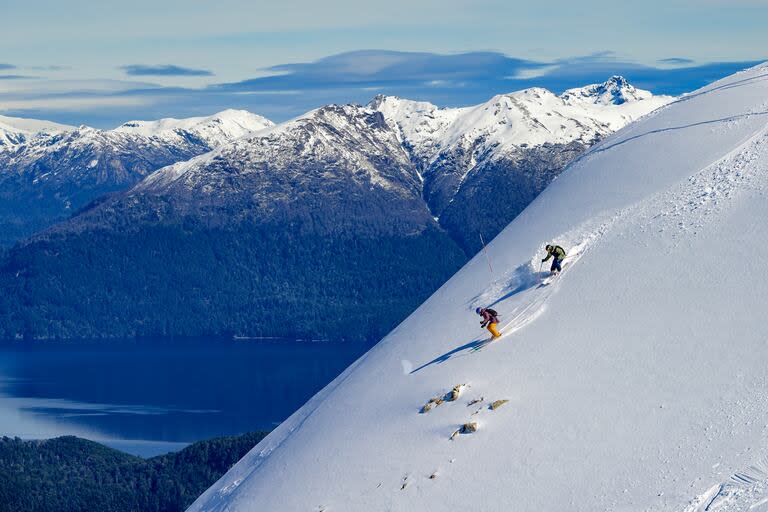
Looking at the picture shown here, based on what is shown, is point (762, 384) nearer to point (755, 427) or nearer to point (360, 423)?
Result: point (755, 427)

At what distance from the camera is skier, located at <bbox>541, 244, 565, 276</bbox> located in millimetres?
32688

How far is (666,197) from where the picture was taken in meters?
34.2

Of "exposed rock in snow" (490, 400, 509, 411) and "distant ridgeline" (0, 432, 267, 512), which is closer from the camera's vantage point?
"exposed rock in snow" (490, 400, 509, 411)

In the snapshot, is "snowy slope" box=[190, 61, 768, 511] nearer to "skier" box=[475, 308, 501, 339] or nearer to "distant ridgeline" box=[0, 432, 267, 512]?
"skier" box=[475, 308, 501, 339]

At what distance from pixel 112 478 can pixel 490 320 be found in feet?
461

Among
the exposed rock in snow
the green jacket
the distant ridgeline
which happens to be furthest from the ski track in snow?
the distant ridgeline

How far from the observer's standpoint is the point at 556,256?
3269cm

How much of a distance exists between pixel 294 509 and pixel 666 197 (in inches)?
515

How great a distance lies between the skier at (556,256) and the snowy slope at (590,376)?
0.44 metres

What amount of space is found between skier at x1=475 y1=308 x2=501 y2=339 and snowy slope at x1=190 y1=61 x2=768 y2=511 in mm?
319

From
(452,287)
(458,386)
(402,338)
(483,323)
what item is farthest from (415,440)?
(452,287)

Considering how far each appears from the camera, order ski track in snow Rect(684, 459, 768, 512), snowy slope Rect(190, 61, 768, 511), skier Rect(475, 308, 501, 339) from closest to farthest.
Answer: ski track in snow Rect(684, 459, 768, 512), snowy slope Rect(190, 61, 768, 511), skier Rect(475, 308, 501, 339)

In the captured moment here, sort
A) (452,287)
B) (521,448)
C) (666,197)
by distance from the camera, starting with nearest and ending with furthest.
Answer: (521,448)
(666,197)
(452,287)

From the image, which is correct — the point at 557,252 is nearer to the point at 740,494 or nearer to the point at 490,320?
the point at 490,320
